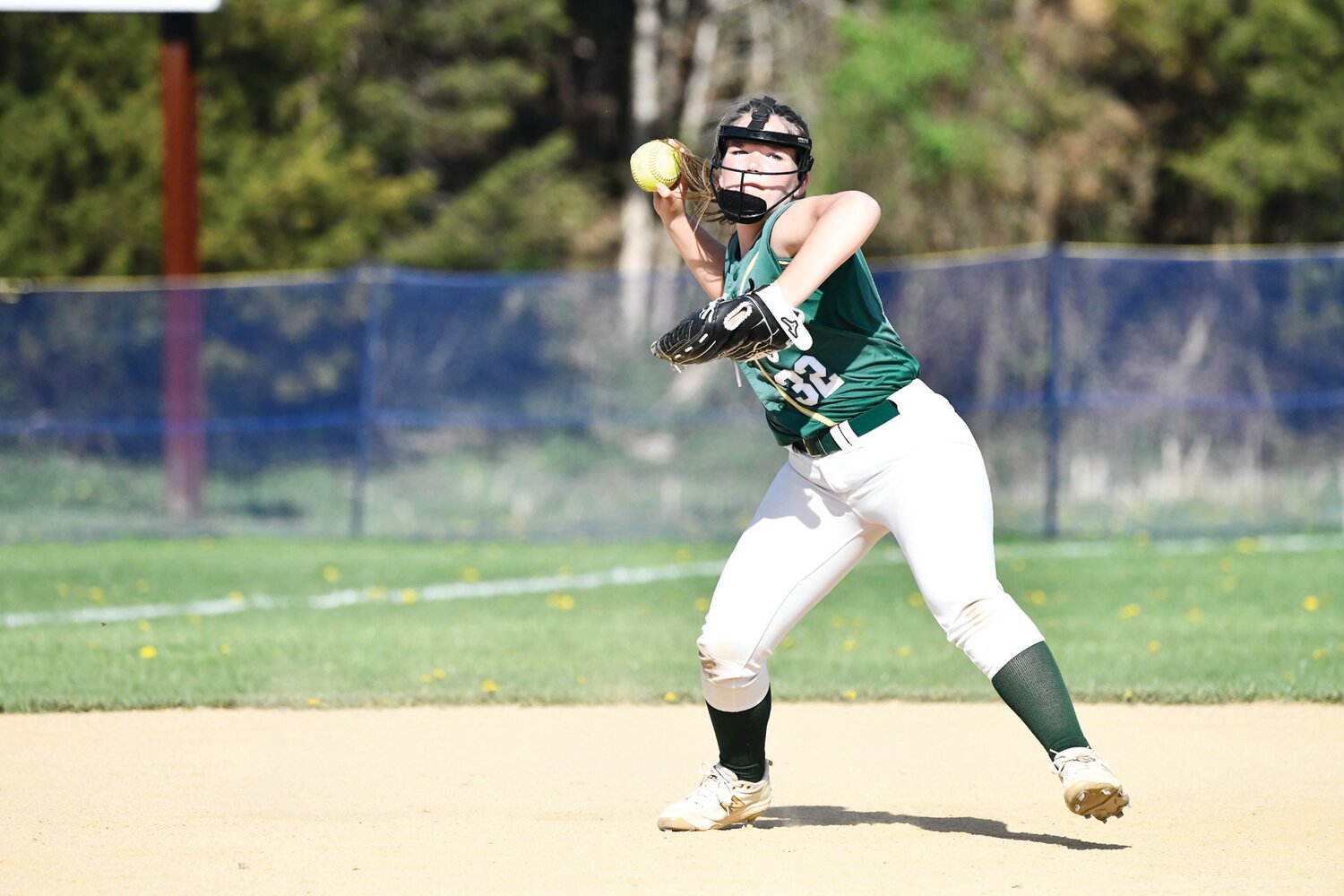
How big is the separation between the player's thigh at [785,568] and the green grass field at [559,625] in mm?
2949

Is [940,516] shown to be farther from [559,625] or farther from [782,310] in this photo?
[559,625]

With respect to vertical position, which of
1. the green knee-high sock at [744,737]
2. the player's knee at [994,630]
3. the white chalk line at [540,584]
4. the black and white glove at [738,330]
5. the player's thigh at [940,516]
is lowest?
the white chalk line at [540,584]

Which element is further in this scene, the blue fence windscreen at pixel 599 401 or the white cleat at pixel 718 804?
the blue fence windscreen at pixel 599 401

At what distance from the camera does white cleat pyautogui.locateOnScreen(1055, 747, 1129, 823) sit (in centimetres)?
456

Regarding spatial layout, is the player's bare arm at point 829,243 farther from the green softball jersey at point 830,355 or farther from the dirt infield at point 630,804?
the dirt infield at point 630,804

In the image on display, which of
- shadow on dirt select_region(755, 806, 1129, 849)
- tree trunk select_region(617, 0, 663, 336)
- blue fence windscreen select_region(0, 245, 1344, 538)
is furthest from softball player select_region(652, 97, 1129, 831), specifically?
tree trunk select_region(617, 0, 663, 336)

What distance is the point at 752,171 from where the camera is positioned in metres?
4.94

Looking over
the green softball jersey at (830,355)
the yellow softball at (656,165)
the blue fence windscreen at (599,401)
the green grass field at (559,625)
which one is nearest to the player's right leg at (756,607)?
the green softball jersey at (830,355)

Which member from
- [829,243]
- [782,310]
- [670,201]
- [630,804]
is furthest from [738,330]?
[630,804]

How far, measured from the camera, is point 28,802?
18.0 ft

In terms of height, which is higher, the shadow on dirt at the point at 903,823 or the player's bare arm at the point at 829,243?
the player's bare arm at the point at 829,243

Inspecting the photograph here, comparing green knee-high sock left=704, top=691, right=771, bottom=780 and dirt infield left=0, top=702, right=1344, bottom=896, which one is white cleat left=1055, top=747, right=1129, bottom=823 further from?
green knee-high sock left=704, top=691, right=771, bottom=780

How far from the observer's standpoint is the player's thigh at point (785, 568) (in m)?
4.95

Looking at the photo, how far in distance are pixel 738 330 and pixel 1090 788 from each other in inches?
58.9
